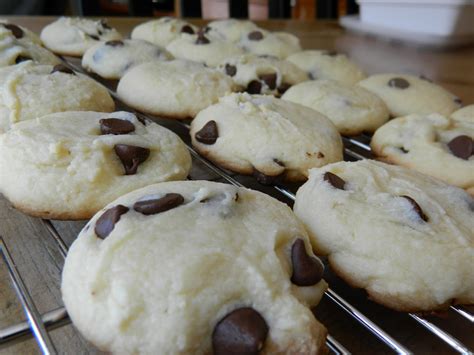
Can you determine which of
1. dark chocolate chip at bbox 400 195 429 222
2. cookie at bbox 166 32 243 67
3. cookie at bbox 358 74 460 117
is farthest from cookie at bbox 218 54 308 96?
dark chocolate chip at bbox 400 195 429 222

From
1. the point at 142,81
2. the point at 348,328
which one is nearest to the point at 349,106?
the point at 142,81

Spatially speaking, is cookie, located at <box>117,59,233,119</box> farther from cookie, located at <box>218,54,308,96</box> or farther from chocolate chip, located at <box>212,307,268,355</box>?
chocolate chip, located at <box>212,307,268,355</box>

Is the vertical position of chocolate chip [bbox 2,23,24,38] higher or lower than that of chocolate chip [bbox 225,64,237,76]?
higher

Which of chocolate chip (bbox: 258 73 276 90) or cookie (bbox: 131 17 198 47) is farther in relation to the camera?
cookie (bbox: 131 17 198 47)

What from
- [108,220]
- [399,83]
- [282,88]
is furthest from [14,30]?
[399,83]

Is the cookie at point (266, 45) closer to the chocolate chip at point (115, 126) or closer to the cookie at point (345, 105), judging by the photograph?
the cookie at point (345, 105)

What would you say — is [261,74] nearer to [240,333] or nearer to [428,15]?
[240,333]
